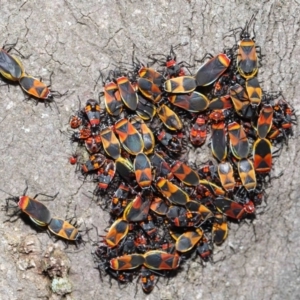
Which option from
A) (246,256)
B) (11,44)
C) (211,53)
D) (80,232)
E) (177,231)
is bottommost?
(246,256)

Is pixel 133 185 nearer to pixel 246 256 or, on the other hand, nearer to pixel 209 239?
pixel 209 239

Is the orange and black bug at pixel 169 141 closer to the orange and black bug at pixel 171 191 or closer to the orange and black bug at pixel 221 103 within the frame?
the orange and black bug at pixel 171 191

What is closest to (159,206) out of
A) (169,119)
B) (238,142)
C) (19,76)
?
(169,119)

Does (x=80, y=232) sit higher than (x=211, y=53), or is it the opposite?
(x=211, y=53)

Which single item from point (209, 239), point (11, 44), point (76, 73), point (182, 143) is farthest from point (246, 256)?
point (11, 44)

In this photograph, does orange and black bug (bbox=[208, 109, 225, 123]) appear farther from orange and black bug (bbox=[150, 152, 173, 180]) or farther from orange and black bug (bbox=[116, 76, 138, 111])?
orange and black bug (bbox=[116, 76, 138, 111])

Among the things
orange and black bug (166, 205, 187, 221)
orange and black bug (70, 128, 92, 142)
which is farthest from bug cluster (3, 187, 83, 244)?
orange and black bug (166, 205, 187, 221)
